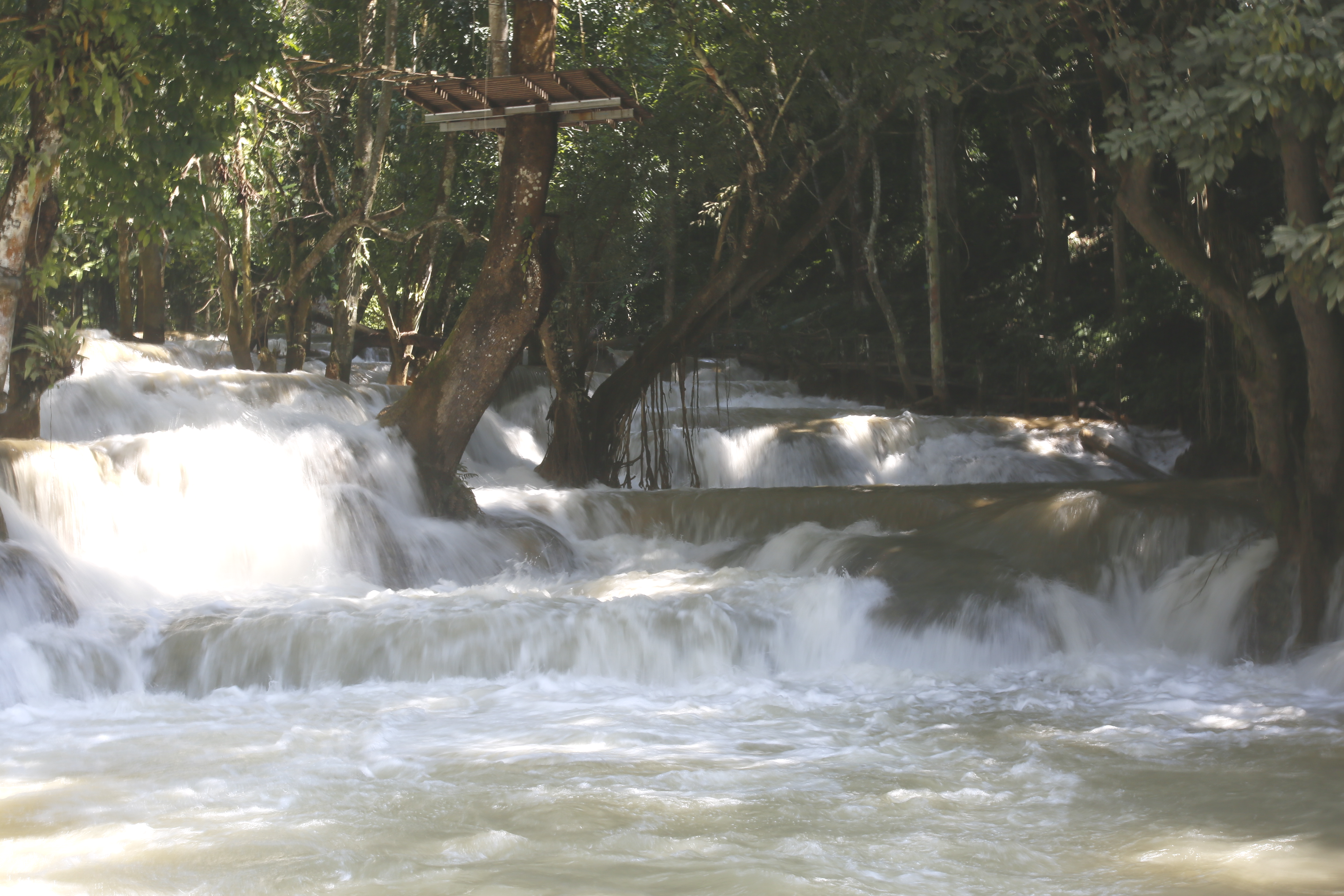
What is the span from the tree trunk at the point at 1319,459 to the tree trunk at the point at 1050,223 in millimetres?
15793

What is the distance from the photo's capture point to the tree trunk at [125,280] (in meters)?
22.6

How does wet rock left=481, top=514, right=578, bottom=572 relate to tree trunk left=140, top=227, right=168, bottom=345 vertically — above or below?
below

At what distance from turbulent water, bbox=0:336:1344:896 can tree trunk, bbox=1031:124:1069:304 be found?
12190mm

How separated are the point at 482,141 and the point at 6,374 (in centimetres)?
1063

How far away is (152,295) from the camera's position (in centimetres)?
2450

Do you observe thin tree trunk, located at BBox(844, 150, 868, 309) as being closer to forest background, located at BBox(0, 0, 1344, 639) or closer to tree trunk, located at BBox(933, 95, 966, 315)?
forest background, located at BBox(0, 0, 1344, 639)

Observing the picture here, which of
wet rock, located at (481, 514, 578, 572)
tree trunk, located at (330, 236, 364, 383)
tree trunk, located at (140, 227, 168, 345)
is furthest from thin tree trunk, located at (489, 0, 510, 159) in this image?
tree trunk, located at (140, 227, 168, 345)

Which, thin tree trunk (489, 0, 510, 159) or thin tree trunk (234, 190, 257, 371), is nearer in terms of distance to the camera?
thin tree trunk (489, 0, 510, 159)

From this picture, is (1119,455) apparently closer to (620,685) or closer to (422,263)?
(422,263)

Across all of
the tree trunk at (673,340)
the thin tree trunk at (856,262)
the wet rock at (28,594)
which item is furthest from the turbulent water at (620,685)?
the thin tree trunk at (856,262)

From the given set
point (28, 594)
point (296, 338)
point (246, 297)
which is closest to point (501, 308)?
point (28, 594)

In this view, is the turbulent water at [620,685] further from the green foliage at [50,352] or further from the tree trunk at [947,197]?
the tree trunk at [947,197]

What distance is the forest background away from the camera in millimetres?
8695

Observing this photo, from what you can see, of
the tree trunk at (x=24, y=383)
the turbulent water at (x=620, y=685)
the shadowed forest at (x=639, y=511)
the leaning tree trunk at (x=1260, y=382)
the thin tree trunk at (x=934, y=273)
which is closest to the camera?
the turbulent water at (x=620, y=685)
